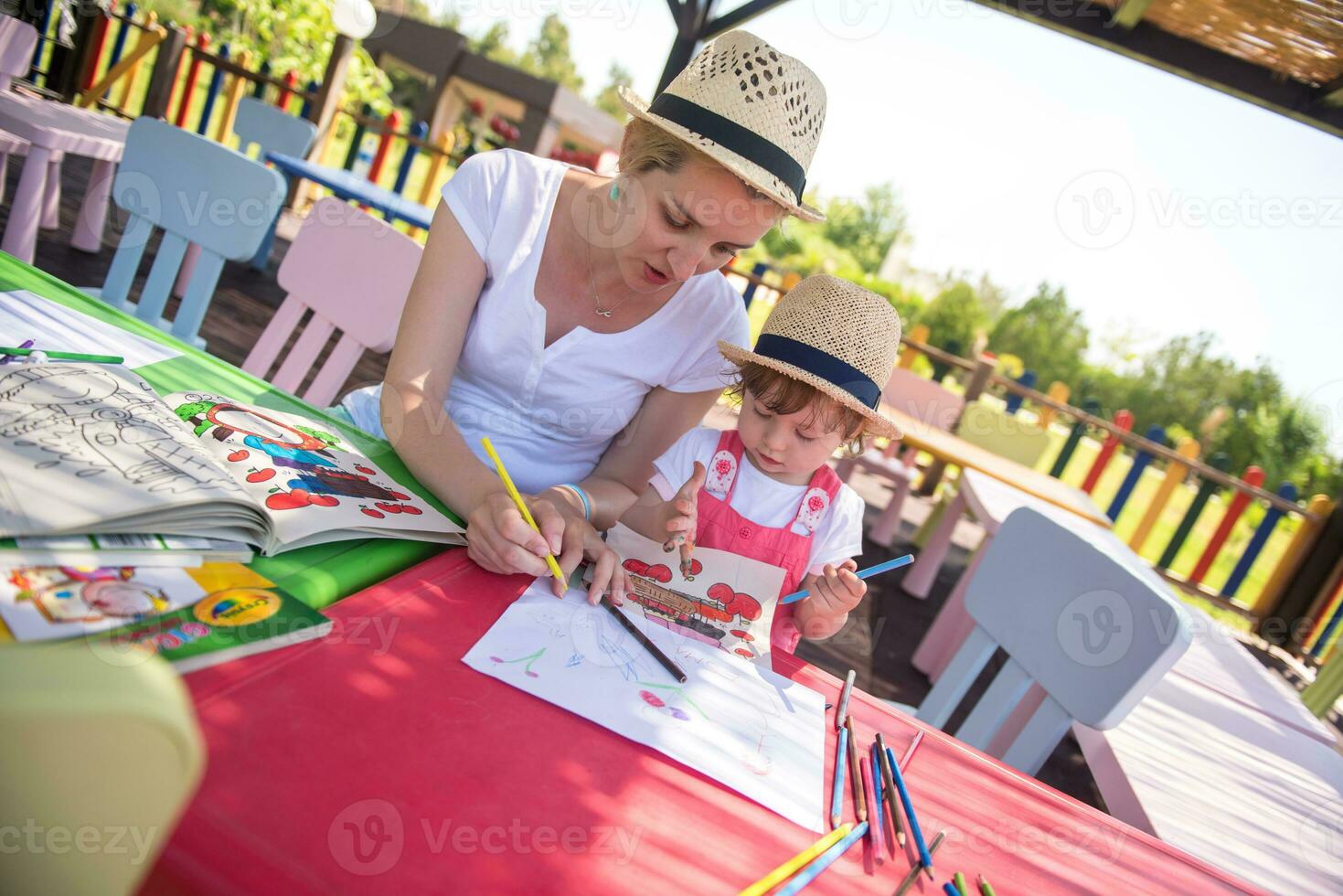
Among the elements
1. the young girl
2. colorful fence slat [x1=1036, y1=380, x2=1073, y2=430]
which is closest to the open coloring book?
the young girl

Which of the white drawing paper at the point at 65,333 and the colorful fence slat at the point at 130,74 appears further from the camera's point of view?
the colorful fence slat at the point at 130,74

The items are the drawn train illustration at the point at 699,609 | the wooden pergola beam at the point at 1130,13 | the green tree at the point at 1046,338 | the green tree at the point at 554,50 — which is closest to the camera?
the drawn train illustration at the point at 699,609

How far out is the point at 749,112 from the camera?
1.25 meters

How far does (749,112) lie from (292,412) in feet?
2.77

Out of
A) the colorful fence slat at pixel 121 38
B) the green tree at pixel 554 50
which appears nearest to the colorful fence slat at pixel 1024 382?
the colorful fence slat at pixel 121 38

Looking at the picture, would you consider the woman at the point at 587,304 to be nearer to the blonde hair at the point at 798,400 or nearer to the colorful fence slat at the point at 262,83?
the blonde hair at the point at 798,400

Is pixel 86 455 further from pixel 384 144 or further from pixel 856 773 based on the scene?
pixel 384 144

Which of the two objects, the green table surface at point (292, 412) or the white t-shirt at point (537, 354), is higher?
the white t-shirt at point (537, 354)

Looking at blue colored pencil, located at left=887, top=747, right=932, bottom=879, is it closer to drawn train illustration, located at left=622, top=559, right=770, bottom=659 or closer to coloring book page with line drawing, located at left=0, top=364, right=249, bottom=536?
drawn train illustration, located at left=622, top=559, right=770, bottom=659

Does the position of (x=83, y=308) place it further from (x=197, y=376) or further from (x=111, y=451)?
(x=111, y=451)

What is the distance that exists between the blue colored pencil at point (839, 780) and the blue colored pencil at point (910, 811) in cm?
5

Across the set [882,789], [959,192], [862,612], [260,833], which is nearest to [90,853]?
[260,833]

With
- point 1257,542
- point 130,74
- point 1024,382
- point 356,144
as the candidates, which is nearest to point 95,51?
point 130,74

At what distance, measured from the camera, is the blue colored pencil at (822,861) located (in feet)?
2.26
